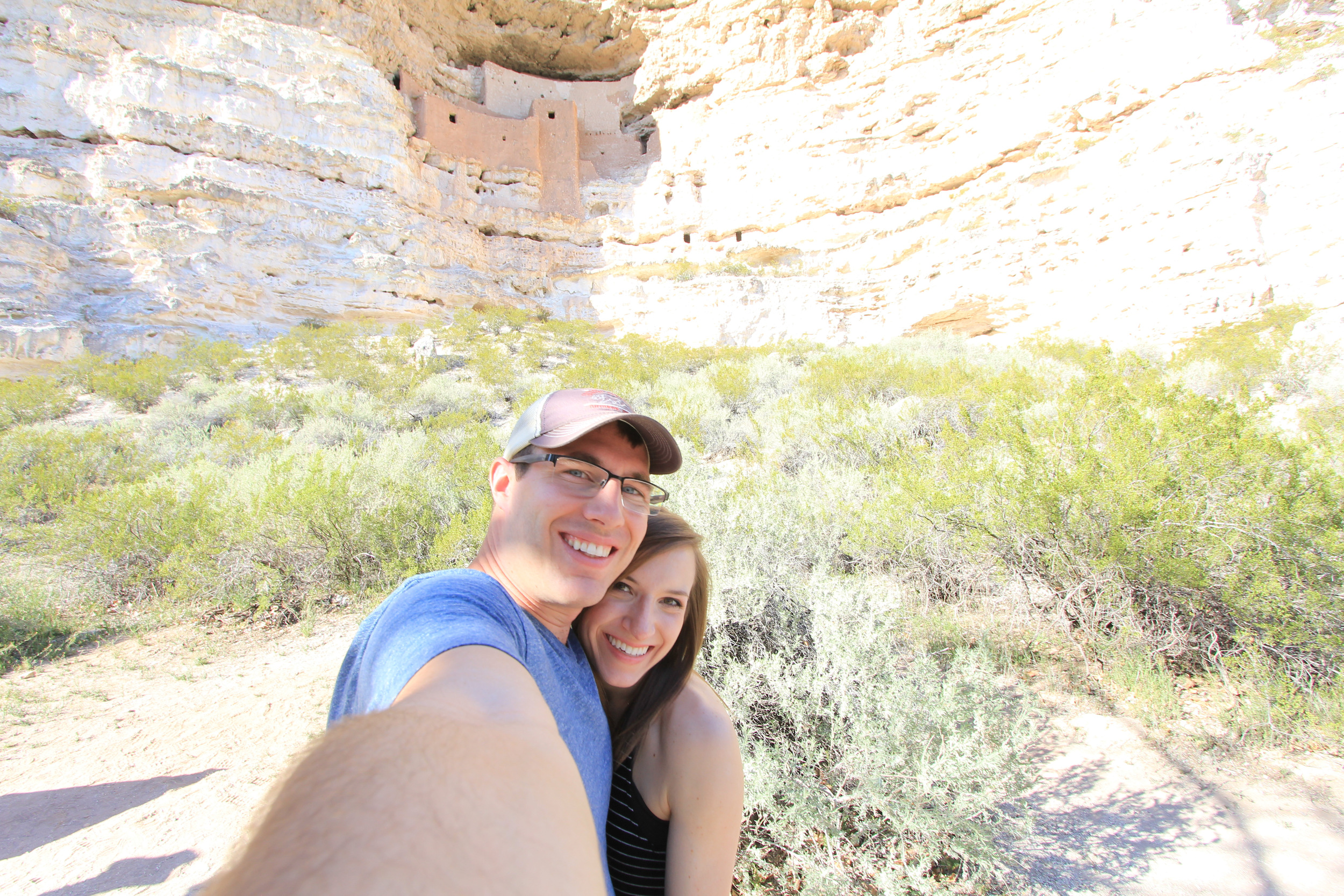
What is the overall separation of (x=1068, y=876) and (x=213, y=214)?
13367mm

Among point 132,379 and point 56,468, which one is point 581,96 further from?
point 56,468

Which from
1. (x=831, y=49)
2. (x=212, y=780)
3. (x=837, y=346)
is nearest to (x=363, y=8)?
(x=831, y=49)

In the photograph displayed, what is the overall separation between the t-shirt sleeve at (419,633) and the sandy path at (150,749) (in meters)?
1.26

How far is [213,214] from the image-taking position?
32.2ft

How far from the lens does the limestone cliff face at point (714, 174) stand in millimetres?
7594

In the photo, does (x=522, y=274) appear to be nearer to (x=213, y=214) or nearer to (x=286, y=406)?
(x=213, y=214)

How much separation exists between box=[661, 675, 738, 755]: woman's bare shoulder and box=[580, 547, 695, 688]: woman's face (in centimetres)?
8

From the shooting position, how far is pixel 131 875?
1331 millimetres

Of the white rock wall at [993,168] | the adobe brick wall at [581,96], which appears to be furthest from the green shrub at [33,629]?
the adobe brick wall at [581,96]

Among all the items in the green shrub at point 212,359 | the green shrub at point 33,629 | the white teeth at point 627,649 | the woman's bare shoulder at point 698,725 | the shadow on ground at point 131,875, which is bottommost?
the shadow on ground at point 131,875

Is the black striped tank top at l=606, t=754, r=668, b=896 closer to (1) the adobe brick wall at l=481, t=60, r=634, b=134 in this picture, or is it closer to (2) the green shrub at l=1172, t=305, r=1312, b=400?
(2) the green shrub at l=1172, t=305, r=1312, b=400

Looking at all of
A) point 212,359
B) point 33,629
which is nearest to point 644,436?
point 33,629

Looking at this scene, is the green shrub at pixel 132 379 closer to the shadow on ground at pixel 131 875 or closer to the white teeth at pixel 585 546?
the shadow on ground at pixel 131 875

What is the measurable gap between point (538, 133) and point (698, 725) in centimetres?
1563
